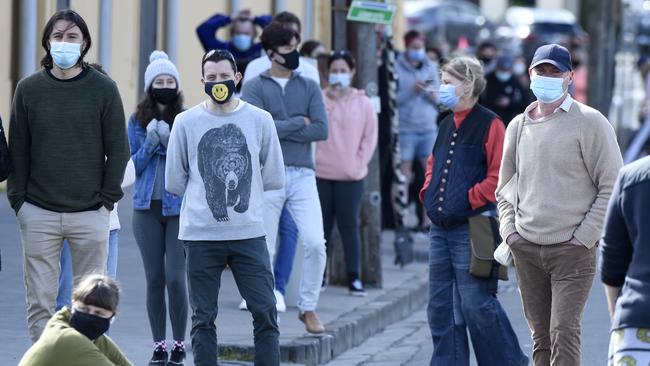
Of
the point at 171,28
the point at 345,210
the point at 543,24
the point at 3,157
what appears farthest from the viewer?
the point at 543,24

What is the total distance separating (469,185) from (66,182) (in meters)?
2.06

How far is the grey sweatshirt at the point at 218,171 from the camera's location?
821 centimetres

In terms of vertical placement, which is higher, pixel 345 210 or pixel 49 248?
pixel 49 248

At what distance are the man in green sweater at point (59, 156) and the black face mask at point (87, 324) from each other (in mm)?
1895

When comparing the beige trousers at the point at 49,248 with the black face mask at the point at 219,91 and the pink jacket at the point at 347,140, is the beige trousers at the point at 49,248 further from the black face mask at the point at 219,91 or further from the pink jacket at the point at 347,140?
the pink jacket at the point at 347,140

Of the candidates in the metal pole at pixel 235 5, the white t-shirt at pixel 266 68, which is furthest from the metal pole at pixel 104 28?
the white t-shirt at pixel 266 68

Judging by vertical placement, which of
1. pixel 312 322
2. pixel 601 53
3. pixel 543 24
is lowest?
pixel 543 24

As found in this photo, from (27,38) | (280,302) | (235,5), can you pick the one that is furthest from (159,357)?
(235,5)

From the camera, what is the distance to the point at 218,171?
8.23 meters

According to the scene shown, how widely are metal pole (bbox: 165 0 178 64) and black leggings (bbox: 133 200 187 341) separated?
10.3 meters

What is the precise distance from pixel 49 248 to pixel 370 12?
17.3ft

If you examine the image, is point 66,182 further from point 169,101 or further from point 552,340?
point 552,340

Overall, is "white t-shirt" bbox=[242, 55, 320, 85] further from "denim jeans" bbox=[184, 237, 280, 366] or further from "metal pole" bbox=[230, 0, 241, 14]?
"metal pole" bbox=[230, 0, 241, 14]

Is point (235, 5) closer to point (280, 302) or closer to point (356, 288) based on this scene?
point (356, 288)
